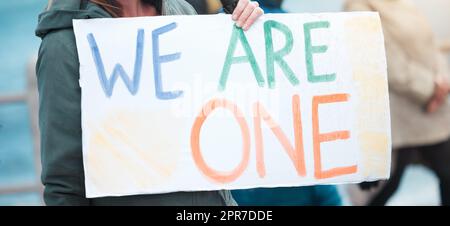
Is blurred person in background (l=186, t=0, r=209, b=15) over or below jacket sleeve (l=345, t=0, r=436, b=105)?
over

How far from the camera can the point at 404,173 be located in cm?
313

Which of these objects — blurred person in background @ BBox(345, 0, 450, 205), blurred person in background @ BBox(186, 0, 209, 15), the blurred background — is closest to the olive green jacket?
blurred person in background @ BBox(186, 0, 209, 15)

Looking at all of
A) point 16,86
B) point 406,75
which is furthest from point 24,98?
point 406,75

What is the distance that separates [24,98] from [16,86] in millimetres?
76

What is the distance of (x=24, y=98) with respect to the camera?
2953 mm

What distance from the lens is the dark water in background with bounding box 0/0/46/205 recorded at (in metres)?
2.70

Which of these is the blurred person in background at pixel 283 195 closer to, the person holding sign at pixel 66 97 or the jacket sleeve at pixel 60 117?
the person holding sign at pixel 66 97

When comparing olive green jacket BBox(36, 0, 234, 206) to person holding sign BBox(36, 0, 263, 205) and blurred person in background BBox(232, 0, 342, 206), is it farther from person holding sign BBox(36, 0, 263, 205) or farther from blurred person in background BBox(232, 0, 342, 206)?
blurred person in background BBox(232, 0, 342, 206)

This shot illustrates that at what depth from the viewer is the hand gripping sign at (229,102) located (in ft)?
7.28

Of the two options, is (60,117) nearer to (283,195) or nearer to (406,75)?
(283,195)

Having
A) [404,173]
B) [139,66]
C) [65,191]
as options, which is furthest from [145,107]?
[404,173]

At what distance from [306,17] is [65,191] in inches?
30.7

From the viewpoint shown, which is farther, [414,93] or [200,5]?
[414,93]
